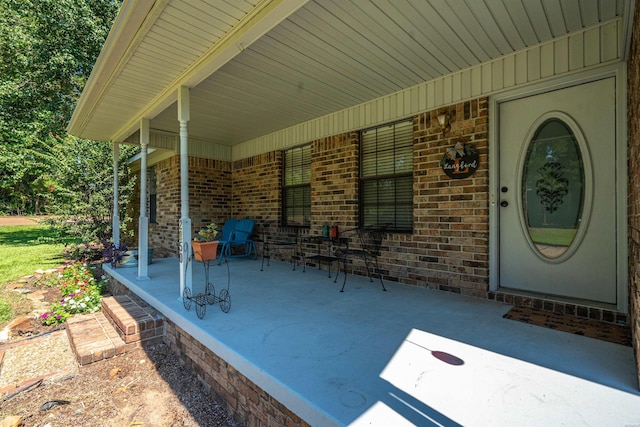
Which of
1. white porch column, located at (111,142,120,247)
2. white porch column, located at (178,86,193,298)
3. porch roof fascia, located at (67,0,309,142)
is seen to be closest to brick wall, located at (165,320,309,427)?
white porch column, located at (178,86,193,298)

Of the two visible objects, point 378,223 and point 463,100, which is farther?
point 378,223

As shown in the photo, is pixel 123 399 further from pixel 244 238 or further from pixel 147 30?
pixel 244 238

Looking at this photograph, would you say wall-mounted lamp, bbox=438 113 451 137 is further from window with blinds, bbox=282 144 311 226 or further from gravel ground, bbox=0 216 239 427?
gravel ground, bbox=0 216 239 427

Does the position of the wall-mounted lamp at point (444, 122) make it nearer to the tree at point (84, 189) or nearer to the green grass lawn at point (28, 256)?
the tree at point (84, 189)

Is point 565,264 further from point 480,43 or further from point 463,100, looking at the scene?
point 480,43

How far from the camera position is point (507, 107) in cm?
326

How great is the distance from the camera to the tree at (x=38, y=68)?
941 cm

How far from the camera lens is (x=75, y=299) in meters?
4.16

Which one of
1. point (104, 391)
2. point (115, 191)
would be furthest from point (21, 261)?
point (104, 391)

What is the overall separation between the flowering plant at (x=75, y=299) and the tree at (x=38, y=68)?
247 inches

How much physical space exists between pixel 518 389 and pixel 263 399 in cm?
139

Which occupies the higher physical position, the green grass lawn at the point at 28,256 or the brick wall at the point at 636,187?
the brick wall at the point at 636,187

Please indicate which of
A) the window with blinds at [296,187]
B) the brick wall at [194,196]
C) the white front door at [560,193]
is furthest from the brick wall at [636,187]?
the brick wall at [194,196]

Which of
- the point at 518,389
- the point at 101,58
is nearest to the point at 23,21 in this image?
the point at 101,58
